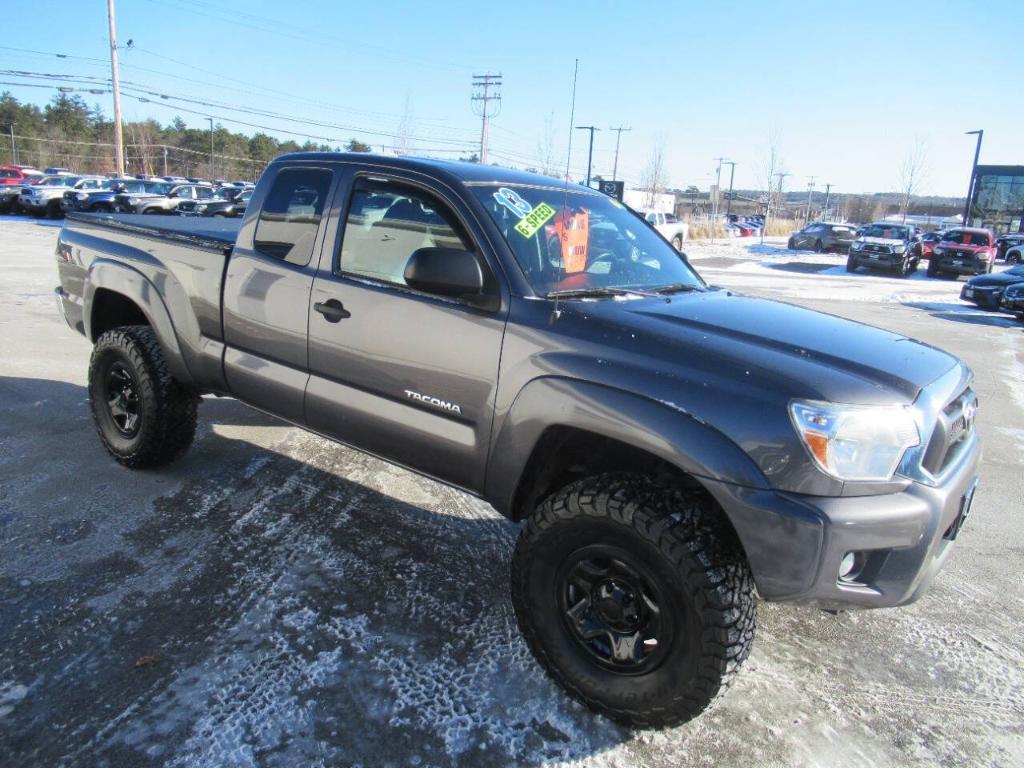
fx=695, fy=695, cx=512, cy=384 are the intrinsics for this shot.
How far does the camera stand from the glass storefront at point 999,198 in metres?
48.1

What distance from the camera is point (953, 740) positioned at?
2.41 m

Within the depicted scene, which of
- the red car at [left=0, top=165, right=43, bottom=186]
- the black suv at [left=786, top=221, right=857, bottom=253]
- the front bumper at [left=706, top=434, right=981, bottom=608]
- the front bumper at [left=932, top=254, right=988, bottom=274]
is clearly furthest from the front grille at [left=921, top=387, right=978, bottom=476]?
the red car at [left=0, top=165, right=43, bottom=186]

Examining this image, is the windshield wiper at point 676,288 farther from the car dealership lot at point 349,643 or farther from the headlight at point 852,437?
the car dealership lot at point 349,643

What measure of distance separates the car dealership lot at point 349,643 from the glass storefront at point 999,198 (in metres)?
55.3

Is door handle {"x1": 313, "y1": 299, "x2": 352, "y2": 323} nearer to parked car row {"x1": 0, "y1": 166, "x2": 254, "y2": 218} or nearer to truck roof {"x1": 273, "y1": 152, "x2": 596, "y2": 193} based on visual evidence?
truck roof {"x1": 273, "y1": 152, "x2": 596, "y2": 193}

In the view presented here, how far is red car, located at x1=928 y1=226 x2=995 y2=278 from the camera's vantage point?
25.7 m

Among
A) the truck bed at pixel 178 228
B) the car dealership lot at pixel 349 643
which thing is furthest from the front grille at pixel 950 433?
the truck bed at pixel 178 228

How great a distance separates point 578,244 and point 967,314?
15907 mm

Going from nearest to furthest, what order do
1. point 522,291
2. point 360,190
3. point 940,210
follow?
point 522,291 → point 360,190 → point 940,210

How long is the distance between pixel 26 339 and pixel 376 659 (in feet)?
22.3

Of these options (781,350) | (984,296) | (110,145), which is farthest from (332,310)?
(110,145)

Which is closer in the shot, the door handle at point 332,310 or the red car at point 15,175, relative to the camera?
the door handle at point 332,310

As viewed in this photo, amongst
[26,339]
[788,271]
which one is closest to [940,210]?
[788,271]

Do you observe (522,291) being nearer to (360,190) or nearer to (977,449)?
(360,190)
